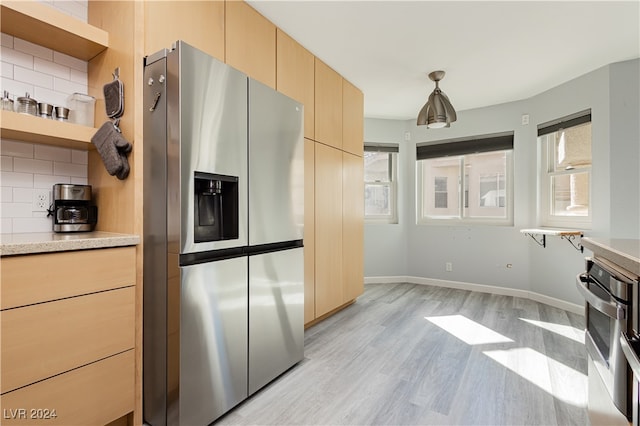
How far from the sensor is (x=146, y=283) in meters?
1.62

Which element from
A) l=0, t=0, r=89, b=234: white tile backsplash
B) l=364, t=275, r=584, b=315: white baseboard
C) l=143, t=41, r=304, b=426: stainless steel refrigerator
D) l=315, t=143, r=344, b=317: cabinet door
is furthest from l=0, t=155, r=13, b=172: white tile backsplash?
l=364, t=275, r=584, b=315: white baseboard

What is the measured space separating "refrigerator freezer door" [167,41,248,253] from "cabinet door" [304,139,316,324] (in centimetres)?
114

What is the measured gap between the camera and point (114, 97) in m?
1.69

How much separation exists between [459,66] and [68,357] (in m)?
3.73

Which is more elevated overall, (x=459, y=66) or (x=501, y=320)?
(x=459, y=66)

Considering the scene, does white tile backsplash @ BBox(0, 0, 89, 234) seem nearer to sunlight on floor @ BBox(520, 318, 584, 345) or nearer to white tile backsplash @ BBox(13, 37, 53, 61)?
white tile backsplash @ BBox(13, 37, 53, 61)

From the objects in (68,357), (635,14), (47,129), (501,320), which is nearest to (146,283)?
(68,357)

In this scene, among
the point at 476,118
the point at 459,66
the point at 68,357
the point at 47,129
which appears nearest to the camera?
the point at 68,357

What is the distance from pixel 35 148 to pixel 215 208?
1.00 meters

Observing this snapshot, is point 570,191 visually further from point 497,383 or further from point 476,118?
point 497,383

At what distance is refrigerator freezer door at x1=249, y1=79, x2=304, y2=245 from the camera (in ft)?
6.30

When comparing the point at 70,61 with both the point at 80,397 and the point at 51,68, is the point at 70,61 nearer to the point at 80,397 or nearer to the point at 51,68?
the point at 51,68

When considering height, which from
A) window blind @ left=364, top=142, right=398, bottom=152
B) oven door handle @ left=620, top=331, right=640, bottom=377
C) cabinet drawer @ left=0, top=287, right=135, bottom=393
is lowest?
cabinet drawer @ left=0, top=287, right=135, bottom=393

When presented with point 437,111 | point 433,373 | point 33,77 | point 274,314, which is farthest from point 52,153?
point 437,111
